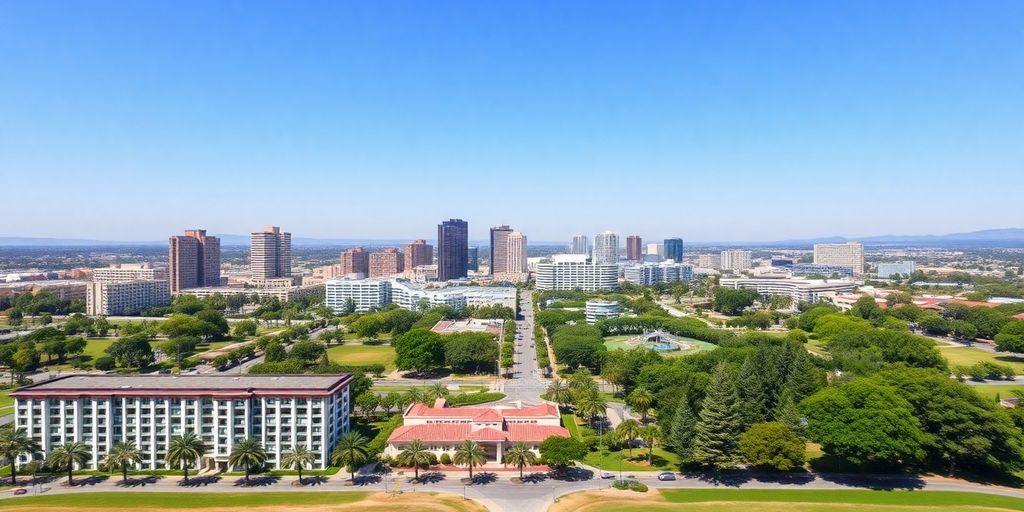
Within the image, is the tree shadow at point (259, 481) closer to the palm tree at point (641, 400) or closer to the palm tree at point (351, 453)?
the palm tree at point (351, 453)

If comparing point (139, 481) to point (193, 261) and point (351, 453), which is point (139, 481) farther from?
point (193, 261)

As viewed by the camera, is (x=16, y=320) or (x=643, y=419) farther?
(x=16, y=320)

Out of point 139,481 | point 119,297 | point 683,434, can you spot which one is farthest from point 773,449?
point 119,297

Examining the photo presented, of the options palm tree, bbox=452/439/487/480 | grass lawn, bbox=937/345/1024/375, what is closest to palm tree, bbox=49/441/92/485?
palm tree, bbox=452/439/487/480

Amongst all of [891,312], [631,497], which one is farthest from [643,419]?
[891,312]

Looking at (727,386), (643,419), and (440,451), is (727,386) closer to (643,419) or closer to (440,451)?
(643,419)

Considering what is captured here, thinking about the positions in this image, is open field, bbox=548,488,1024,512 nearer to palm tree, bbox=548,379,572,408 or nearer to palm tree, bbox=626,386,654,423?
palm tree, bbox=626,386,654,423
